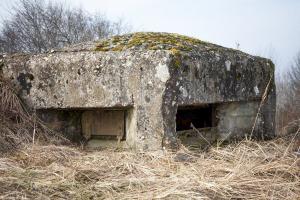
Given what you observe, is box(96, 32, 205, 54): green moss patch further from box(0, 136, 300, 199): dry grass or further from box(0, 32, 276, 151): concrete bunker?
box(0, 136, 300, 199): dry grass

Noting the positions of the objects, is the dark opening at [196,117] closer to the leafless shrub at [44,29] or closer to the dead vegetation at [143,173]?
the dead vegetation at [143,173]

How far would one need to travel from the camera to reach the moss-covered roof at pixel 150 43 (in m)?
3.92

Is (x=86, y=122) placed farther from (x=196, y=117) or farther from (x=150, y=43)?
(x=196, y=117)

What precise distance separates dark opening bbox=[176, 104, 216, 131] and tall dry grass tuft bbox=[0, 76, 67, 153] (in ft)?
3.92

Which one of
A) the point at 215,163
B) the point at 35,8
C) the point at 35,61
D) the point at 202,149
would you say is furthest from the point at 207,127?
the point at 35,8

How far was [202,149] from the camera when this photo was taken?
3.71 metres

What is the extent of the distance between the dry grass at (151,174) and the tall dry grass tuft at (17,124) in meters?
0.29

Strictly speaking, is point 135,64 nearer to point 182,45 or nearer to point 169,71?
point 169,71

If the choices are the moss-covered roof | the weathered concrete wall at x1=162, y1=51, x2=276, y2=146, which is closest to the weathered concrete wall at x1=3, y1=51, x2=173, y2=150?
the weathered concrete wall at x1=162, y1=51, x2=276, y2=146

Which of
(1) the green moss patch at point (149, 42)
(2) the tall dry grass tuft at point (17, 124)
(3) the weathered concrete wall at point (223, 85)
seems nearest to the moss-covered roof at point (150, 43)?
(1) the green moss patch at point (149, 42)

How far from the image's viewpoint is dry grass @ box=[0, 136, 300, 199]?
2.41 m

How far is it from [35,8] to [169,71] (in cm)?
1018

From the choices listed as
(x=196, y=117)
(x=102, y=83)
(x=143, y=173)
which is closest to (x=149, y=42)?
(x=102, y=83)

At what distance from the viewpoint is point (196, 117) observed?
4.55 m
